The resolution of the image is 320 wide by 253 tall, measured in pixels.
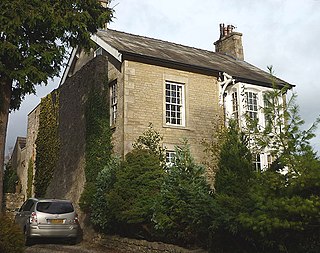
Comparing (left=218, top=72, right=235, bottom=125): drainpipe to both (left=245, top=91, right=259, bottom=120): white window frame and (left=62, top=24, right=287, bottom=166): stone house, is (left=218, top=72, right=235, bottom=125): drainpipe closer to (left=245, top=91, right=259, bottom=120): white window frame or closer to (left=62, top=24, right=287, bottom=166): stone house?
(left=62, top=24, right=287, bottom=166): stone house

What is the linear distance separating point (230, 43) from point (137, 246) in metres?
17.3

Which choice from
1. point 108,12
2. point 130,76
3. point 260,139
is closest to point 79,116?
point 130,76

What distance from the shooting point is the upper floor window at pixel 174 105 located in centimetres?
1894

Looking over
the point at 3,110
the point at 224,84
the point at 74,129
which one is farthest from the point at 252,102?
the point at 3,110

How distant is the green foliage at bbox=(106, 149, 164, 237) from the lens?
527 inches

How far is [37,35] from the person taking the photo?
14953 mm

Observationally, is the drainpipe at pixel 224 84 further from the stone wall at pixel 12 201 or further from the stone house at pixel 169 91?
the stone wall at pixel 12 201

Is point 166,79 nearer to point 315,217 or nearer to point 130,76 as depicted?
point 130,76

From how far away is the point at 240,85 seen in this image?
20312mm

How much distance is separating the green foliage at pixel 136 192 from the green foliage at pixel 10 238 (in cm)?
360

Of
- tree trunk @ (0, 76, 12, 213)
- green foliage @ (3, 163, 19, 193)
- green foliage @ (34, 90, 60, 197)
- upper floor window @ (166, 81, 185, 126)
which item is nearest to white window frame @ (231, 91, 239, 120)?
upper floor window @ (166, 81, 185, 126)

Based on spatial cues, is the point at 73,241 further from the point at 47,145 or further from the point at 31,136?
the point at 31,136

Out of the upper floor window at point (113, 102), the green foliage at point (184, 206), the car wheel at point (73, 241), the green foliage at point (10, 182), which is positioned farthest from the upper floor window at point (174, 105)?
the green foliage at point (10, 182)

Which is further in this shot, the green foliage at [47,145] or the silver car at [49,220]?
the green foliage at [47,145]
